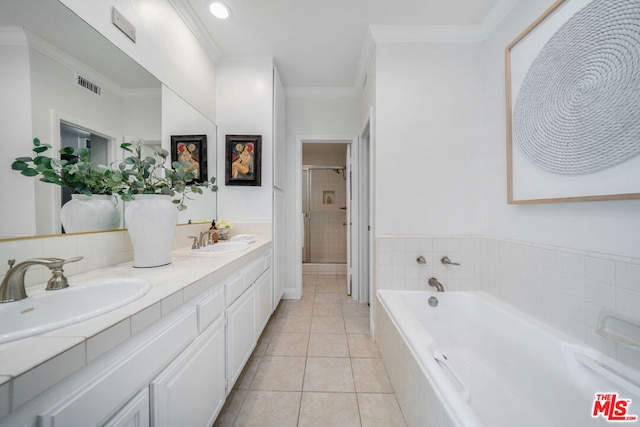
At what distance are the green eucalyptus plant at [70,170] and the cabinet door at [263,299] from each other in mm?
1074

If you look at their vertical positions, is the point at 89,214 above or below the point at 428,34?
below

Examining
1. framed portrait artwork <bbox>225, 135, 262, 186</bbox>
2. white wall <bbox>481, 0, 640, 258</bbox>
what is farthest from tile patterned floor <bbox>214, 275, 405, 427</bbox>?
framed portrait artwork <bbox>225, 135, 262, 186</bbox>

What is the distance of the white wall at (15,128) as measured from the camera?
2.44 feet

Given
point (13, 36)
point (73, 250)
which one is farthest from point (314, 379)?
point (13, 36)

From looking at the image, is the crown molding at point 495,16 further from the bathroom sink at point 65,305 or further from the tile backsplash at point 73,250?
the tile backsplash at point 73,250

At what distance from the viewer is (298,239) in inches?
110

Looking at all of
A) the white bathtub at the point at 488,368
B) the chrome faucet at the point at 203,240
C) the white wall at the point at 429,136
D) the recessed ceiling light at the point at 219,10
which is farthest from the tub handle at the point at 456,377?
the recessed ceiling light at the point at 219,10

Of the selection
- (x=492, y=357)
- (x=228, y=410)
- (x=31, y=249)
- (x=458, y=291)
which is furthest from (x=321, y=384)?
(x=31, y=249)

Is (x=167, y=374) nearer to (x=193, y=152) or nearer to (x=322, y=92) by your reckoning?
(x=193, y=152)

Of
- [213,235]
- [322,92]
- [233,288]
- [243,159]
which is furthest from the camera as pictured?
[322,92]

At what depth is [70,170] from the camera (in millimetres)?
924

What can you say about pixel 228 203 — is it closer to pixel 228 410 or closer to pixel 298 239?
pixel 298 239

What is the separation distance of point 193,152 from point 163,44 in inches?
28.2

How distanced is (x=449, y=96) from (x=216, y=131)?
2.09 metres
